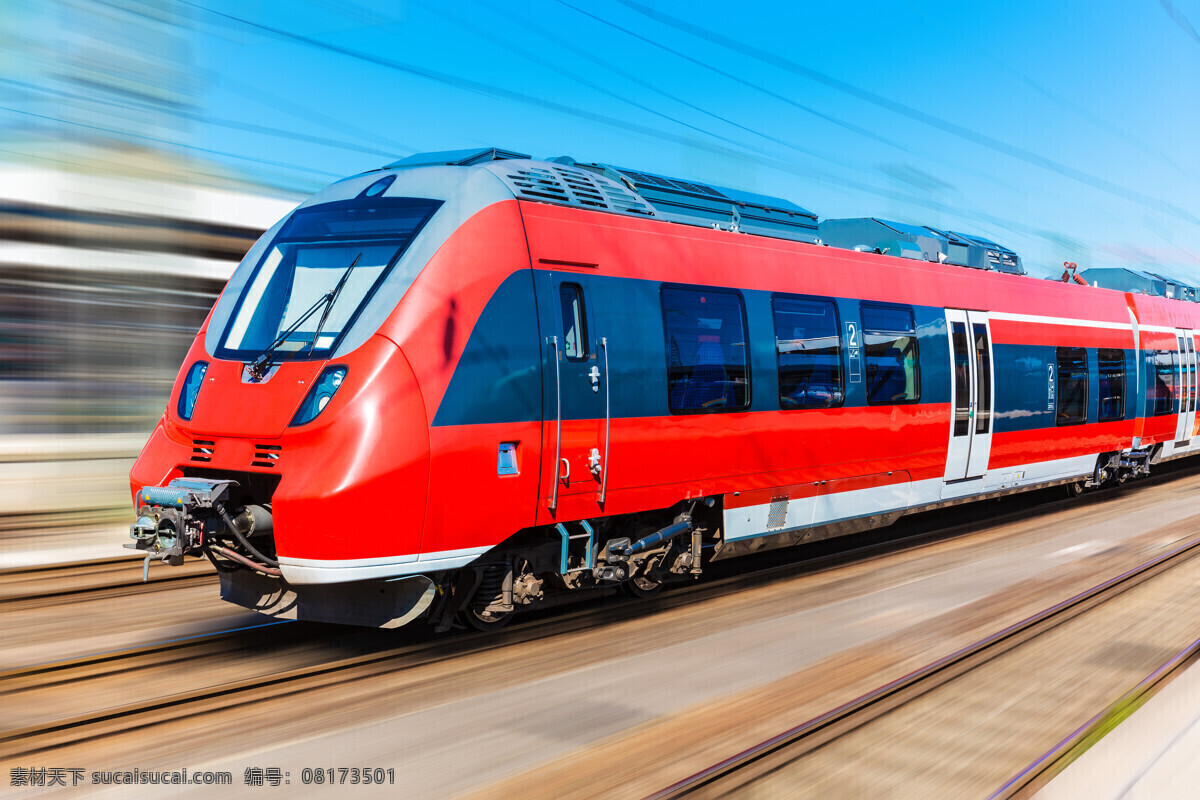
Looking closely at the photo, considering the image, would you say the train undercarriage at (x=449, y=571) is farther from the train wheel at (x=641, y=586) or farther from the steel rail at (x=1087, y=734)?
the steel rail at (x=1087, y=734)

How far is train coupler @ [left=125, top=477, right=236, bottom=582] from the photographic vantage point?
534 centimetres

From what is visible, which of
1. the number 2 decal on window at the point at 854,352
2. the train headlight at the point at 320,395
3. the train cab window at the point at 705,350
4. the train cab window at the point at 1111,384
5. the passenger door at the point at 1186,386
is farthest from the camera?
the passenger door at the point at 1186,386

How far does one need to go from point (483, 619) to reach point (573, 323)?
211 cm

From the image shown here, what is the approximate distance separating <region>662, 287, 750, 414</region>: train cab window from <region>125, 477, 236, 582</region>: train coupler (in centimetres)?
319

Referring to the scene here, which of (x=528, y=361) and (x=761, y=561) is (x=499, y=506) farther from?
(x=761, y=561)

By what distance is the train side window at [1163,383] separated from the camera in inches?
630

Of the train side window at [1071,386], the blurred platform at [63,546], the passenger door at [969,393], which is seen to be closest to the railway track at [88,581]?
the blurred platform at [63,546]

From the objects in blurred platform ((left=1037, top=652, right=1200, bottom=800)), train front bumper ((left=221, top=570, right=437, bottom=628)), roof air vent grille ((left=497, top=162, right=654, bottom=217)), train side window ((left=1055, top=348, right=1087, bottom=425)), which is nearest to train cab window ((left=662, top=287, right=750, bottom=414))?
roof air vent grille ((left=497, top=162, right=654, bottom=217))

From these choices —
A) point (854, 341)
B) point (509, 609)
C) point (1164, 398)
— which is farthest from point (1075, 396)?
point (509, 609)

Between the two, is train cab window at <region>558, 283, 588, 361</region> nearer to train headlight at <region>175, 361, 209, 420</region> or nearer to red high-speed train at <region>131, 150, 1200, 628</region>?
red high-speed train at <region>131, 150, 1200, 628</region>

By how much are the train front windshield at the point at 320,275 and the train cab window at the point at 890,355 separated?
4847mm

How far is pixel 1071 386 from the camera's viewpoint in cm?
1305

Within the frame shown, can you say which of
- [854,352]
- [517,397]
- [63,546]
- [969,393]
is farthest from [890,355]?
[63,546]

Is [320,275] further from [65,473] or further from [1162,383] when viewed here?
[1162,383]
